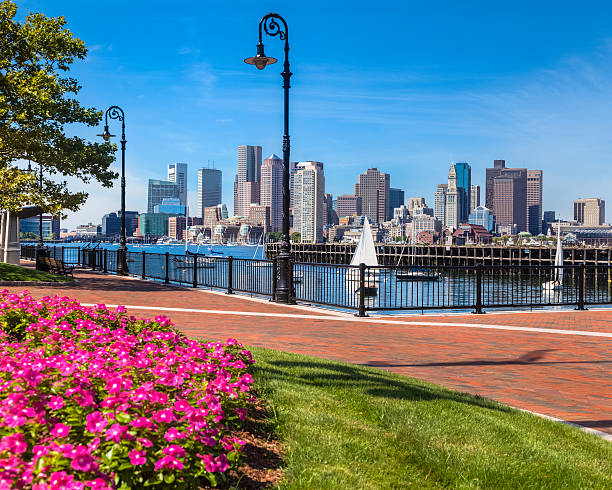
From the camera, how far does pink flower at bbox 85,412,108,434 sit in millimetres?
2744

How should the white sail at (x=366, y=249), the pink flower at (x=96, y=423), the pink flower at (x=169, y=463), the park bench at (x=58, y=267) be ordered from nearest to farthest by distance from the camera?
the pink flower at (x=169, y=463) → the pink flower at (x=96, y=423) → the park bench at (x=58, y=267) → the white sail at (x=366, y=249)

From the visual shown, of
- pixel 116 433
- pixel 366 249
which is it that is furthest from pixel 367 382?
pixel 366 249

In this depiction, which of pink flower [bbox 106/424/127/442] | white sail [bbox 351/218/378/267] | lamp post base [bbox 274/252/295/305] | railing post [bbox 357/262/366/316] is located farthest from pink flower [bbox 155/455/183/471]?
white sail [bbox 351/218/378/267]

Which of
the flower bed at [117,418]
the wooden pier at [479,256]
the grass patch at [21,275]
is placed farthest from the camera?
the wooden pier at [479,256]

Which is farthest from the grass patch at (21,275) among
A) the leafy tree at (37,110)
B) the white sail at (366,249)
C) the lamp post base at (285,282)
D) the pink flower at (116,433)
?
the white sail at (366,249)

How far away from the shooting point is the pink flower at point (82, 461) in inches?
94.7

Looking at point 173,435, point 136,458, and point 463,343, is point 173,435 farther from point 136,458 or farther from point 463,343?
point 463,343

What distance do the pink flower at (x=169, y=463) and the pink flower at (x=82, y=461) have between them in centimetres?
30

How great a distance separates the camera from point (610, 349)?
30.8 ft

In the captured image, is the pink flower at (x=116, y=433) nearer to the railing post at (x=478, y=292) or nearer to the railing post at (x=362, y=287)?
the railing post at (x=362, y=287)

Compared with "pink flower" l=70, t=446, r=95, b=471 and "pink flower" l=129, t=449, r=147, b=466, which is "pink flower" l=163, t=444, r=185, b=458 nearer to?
"pink flower" l=129, t=449, r=147, b=466

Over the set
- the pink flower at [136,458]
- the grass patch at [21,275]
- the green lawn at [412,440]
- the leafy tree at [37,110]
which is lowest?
the green lawn at [412,440]

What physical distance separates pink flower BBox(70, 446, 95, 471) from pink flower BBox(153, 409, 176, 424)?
0.48 m

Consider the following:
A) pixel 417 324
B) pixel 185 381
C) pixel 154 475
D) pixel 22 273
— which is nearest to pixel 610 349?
pixel 417 324
